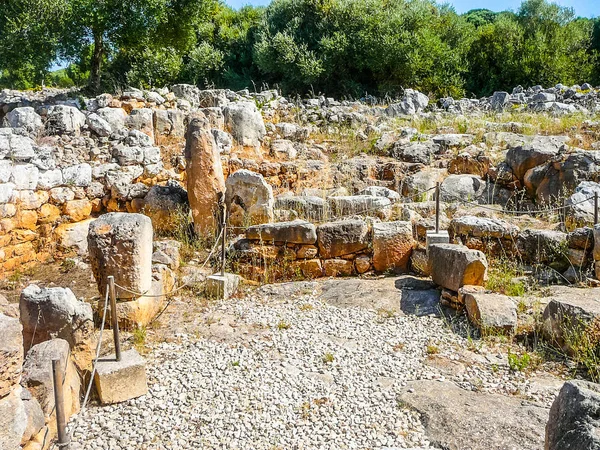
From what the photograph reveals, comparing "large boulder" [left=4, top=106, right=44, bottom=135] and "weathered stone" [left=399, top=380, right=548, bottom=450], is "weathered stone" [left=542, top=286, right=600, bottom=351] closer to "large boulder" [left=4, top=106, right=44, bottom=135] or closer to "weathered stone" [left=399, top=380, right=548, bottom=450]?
"weathered stone" [left=399, top=380, right=548, bottom=450]

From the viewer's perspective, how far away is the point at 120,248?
5172 millimetres

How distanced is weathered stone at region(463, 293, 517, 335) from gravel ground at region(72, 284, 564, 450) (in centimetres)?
31

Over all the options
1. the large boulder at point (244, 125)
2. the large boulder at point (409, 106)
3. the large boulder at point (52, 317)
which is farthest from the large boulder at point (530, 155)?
the large boulder at point (52, 317)

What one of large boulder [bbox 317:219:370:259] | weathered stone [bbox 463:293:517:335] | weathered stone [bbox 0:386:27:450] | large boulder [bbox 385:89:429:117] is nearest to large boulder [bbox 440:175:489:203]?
large boulder [bbox 317:219:370:259]

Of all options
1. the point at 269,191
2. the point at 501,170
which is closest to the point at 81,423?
the point at 269,191

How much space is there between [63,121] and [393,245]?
6568 millimetres

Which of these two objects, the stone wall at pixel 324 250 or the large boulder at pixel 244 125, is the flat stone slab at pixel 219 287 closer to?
the stone wall at pixel 324 250

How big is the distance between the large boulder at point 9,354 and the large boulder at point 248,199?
5012mm

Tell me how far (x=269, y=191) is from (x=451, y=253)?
3.24 m

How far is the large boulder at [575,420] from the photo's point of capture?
2.12 m

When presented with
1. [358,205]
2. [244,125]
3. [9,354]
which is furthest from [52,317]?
[244,125]

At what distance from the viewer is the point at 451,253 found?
19.7ft

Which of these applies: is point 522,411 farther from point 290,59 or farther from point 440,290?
point 290,59

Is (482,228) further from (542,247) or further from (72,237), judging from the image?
(72,237)
